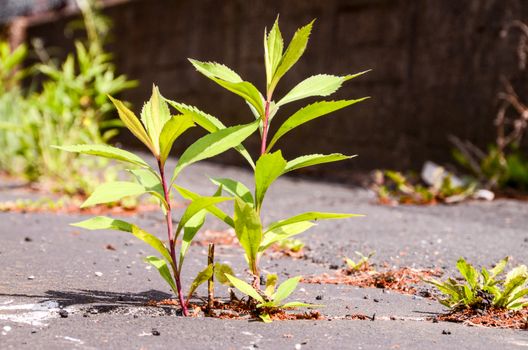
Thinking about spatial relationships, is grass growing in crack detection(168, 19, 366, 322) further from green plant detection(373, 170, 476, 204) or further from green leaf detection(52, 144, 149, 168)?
green plant detection(373, 170, 476, 204)

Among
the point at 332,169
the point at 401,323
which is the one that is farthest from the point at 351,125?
the point at 401,323

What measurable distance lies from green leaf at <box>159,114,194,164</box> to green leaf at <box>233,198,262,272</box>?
218 mm

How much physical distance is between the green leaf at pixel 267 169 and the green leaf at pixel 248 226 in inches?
3.2

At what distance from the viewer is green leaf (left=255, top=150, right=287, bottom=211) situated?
1.90 metres

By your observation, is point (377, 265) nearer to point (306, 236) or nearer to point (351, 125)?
point (306, 236)

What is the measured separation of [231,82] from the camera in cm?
185

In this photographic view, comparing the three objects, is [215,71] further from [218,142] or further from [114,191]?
[114,191]

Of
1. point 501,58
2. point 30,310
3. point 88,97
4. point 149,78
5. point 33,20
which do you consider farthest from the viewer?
point 33,20

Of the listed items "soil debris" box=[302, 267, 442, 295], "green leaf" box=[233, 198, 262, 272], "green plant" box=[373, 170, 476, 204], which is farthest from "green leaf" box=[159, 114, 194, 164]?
"green plant" box=[373, 170, 476, 204]

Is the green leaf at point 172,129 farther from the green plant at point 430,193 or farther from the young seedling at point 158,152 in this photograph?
the green plant at point 430,193

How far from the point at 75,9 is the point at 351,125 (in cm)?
542

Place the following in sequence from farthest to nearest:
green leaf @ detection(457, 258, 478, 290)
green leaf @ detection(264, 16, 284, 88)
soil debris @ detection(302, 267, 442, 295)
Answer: soil debris @ detection(302, 267, 442, 295), green leaf @ detection(457, 258, 478, 290), green leaf @ detection(264, 16, 284, 88)

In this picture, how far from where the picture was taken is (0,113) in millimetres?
6023

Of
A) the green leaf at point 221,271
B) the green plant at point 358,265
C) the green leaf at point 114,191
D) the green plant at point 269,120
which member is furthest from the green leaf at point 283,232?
the green plant at point 358,265
